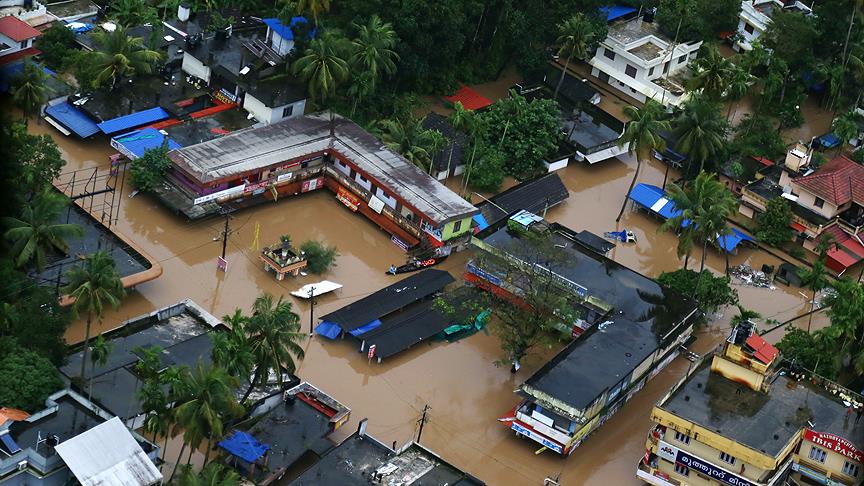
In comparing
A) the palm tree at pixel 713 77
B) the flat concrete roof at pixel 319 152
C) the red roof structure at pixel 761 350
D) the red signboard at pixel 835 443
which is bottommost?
the flat concrete roof at pixel 319 152

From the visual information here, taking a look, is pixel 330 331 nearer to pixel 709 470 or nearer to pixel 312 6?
pixel 709 470

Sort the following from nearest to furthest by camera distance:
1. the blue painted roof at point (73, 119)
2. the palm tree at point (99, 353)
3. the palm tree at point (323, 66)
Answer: the palm tree at point (99, 353), the blue painted roof at point (73, 119), the palm tree at point (323, 66)

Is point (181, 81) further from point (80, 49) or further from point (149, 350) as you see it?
point (149, 350)

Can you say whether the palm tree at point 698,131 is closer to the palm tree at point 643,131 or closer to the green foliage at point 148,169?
the palm tree at point 643,131

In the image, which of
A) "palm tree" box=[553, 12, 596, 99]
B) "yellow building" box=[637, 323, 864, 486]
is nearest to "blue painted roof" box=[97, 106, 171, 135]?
"palm tree" box=[553, 12, 596, 99]

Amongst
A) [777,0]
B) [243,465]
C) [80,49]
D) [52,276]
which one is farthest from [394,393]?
[777,0]

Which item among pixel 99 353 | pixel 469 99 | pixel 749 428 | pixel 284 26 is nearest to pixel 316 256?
pixel 99 353

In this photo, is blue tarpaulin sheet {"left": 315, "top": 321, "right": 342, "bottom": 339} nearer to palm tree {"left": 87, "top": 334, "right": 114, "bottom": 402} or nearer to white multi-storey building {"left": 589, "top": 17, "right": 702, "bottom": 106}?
palm tree {"left": 87, "top": 334, "right": 114, "bottom": 402}

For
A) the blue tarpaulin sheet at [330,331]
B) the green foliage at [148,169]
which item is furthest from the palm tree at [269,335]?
the green foliage at [148,169]
